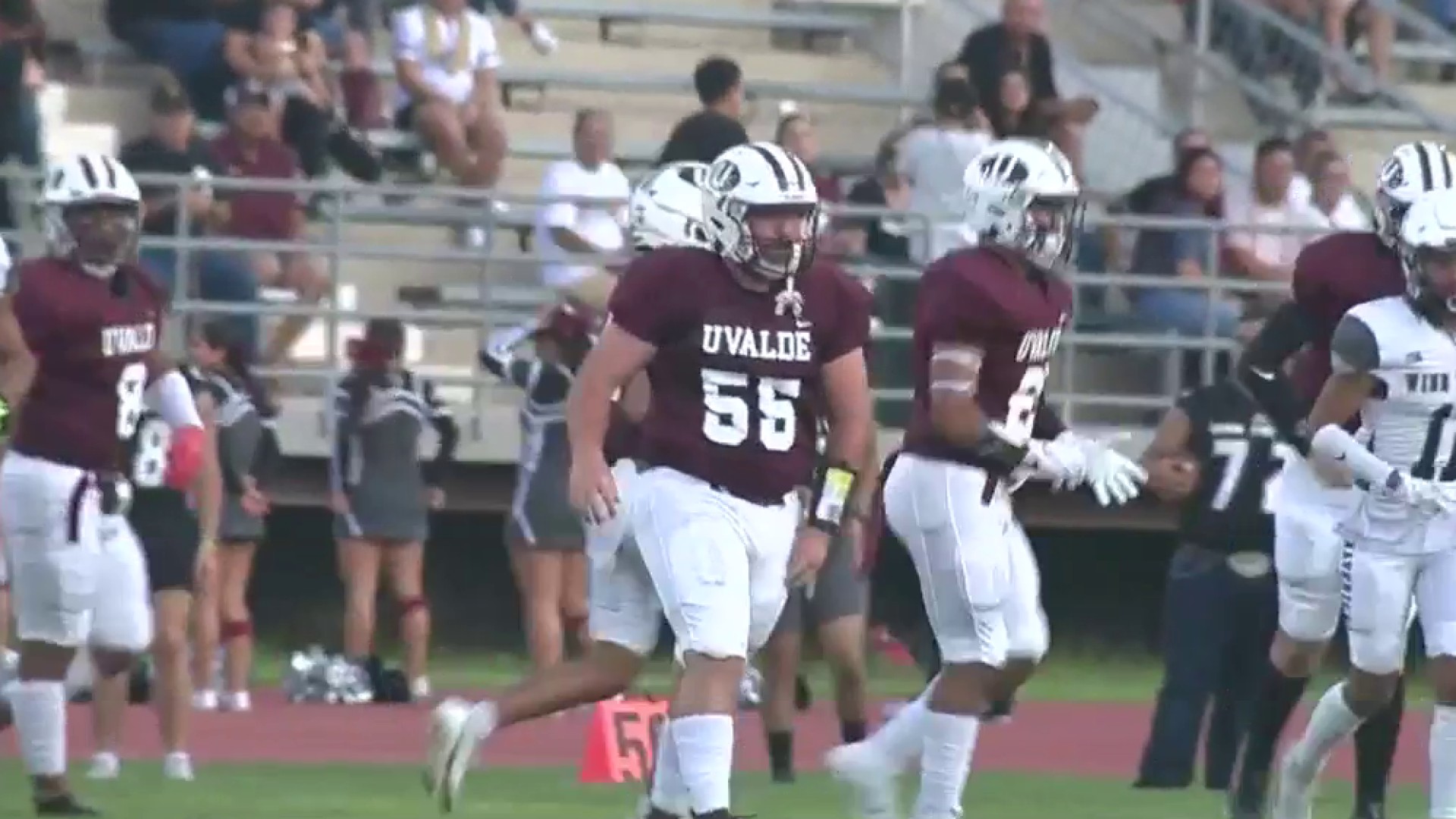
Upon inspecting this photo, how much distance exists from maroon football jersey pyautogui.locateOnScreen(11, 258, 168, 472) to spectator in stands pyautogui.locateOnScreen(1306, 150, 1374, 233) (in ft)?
29.6

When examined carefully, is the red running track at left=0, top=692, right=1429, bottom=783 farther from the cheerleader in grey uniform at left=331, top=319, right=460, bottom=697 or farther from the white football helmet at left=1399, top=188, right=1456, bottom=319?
the white football helmet at left=1399, top=188, right=1456, bottom=319

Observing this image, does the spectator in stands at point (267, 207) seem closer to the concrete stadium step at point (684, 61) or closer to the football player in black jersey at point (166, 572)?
the concrete stadium step at point (684, 61)

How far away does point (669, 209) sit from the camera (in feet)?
38.5

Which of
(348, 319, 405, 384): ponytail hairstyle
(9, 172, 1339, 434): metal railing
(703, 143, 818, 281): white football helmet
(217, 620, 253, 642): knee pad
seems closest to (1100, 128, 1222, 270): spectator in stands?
(9, 172, 1339, 434): metal railing

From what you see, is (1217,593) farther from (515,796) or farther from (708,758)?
(708,758)

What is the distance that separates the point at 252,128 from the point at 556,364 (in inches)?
92.1

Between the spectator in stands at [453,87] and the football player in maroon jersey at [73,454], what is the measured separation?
285 inches

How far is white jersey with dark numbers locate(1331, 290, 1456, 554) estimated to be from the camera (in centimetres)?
1051

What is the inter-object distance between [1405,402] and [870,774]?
188 cm

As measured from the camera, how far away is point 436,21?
63.4 ft

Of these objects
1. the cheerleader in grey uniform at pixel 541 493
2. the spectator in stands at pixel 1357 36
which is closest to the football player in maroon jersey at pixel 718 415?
the cheerleader in grey uniform at pixel 541 493

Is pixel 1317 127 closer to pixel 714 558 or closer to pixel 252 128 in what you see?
pixel 252 128

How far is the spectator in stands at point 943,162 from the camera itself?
1872 cm

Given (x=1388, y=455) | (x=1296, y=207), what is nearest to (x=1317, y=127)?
(x=1296, y=207)
